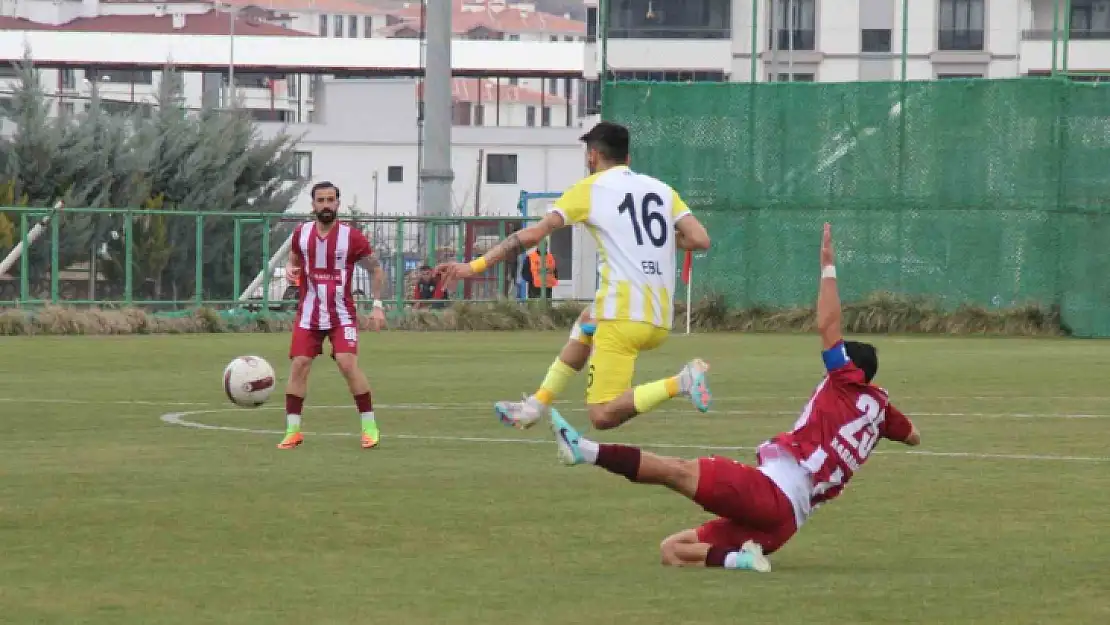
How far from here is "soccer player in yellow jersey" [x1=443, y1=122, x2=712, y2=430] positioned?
1205 centimetres

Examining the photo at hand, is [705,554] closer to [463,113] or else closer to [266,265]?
[266,265]

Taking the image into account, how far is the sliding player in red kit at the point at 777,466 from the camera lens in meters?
8.94

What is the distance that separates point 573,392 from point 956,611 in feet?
42.8

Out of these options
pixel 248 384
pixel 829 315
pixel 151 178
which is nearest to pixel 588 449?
pixel 829 315

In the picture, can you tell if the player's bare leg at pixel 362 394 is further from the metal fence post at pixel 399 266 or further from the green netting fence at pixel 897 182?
the metal fence post at pixel 399 266

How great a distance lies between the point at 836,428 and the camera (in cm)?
908

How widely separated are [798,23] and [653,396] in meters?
53.5

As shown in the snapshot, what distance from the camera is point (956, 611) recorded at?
790 cm

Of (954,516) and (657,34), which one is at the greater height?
(657,34)

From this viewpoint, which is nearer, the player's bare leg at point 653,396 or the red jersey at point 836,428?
the red jersey at point 836,428

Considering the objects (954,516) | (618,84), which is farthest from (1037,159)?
(954,516)

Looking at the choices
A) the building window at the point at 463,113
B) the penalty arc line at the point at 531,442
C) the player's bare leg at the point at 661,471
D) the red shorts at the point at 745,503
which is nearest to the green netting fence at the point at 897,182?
the penalty arc line at the point at 531,442

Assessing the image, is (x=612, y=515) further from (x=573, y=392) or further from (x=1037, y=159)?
(x=1037, y=159)

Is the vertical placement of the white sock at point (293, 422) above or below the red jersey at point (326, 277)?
below
